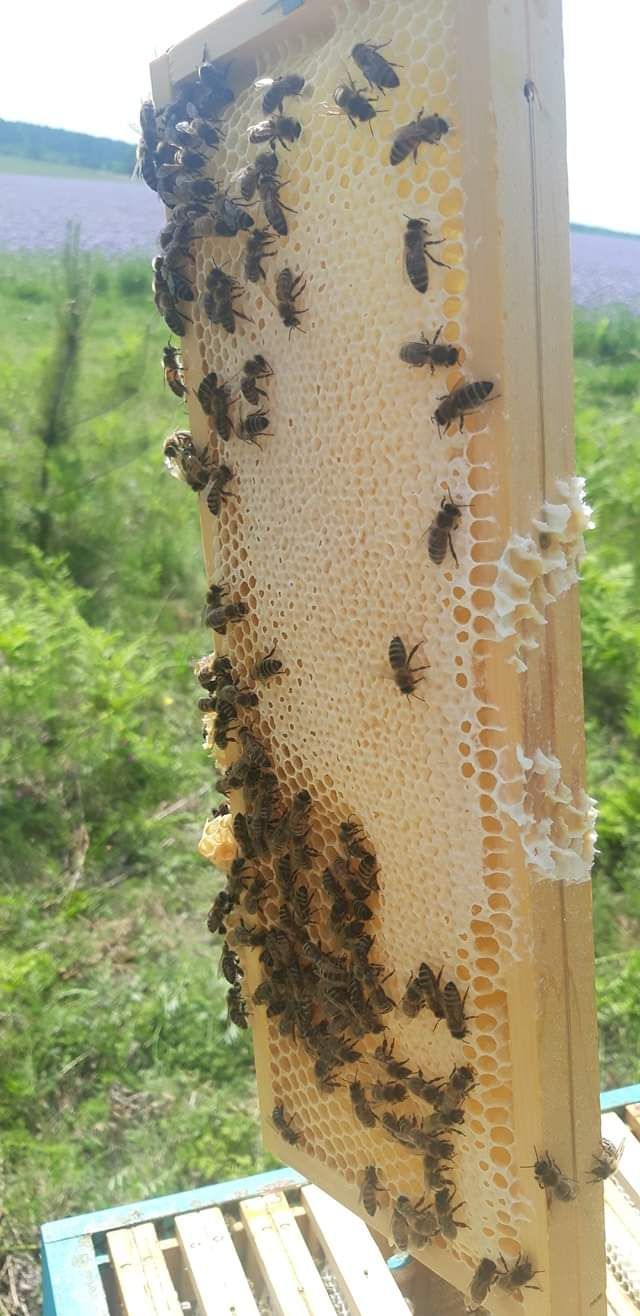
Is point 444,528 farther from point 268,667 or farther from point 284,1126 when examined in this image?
point 284,1126

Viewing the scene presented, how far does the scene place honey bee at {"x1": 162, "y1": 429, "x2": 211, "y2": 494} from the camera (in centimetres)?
235

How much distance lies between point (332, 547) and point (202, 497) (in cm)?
47

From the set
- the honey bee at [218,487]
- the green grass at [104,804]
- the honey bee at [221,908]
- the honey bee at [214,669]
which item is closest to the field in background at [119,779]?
the green grass at [104,804]

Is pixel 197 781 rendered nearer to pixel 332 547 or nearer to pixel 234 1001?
pixel 234 1001

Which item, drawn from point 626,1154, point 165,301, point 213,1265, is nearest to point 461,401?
point 165,301

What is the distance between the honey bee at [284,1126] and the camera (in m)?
2.54

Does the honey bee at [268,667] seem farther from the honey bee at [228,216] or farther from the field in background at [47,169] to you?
the field in background at [47,169]

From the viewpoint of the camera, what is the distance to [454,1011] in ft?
6.25

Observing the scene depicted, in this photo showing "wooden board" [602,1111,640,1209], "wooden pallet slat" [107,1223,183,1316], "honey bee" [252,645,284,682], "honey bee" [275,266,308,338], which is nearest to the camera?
"honey bee" [275,266,308,338]

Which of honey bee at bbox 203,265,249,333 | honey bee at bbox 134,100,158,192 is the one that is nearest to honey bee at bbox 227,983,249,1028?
honey bee at bbox 203,265,249,333

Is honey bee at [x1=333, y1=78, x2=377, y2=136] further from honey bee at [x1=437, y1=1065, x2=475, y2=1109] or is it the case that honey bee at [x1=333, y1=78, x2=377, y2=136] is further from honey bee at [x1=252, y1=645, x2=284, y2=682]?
honey bee at [x1=437, y1=1065, x2=475, y2=1109]

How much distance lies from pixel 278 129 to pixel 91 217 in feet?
20.8

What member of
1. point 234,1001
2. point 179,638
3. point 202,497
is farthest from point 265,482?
point 179,638

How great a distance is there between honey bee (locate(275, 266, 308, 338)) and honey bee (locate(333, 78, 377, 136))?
0.31 meters
